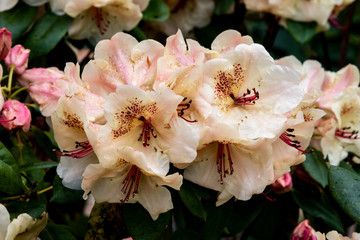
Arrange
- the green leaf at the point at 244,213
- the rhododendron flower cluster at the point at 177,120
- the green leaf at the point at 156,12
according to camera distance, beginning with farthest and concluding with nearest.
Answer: the green leaf at the point at 156,12 → the green leaf at the point at 244,213 → the rhododendron flower cluster at the point at 177,120

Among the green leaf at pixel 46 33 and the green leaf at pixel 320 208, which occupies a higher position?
the green leaf at pixel 46 33

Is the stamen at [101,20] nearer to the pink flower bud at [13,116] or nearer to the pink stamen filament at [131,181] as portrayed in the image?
the pink flower bud at [13,116]

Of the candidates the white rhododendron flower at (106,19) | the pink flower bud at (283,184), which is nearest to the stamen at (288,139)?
the pink flower bud at (283,184)

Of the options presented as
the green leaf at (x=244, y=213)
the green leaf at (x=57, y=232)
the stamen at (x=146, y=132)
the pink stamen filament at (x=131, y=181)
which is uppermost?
the stamen at (x=146, y=132)

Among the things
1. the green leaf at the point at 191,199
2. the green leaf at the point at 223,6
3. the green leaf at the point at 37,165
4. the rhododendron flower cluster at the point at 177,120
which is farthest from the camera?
the green leaf at the point at 223,6

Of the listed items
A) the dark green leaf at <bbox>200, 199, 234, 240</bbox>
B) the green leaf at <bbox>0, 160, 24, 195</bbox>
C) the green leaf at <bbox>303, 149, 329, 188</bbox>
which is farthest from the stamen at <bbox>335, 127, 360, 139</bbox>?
the green leaf at <bbox>0, 160, 24, 195</bbox>

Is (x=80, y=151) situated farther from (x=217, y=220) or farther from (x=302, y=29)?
(x=302, y=29)

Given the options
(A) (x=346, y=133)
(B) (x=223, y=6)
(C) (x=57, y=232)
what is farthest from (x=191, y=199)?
(B) (x=223, y=6)

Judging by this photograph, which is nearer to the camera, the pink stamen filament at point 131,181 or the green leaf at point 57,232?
the pink stamen filament at point 131,181
